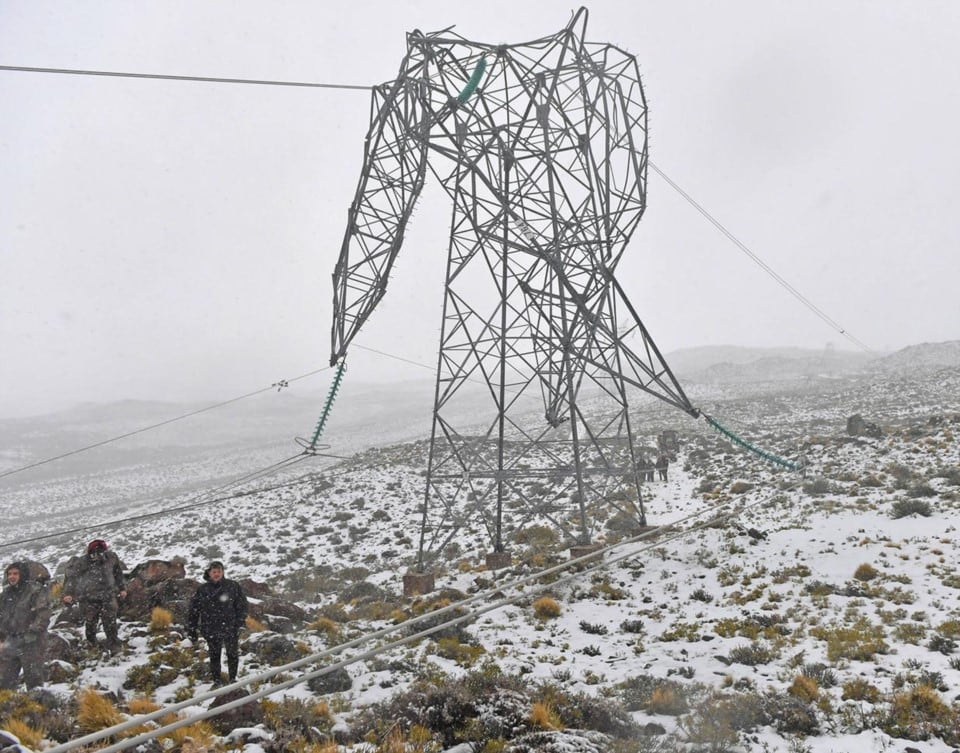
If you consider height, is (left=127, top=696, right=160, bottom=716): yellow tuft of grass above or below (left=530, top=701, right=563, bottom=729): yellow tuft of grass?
above

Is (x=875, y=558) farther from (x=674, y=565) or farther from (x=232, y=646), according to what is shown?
(x=232, y=646)

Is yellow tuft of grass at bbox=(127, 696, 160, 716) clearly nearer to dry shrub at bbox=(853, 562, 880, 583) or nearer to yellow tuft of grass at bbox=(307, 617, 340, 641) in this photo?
yellow tuft of grass at bbox=(307, 617, 340, 641)

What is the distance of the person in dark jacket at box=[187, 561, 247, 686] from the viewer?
712 cm

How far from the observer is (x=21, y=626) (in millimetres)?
7023

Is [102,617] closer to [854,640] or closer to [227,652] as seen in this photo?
[227,652]

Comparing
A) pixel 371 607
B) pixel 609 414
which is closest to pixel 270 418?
pixel 609 414

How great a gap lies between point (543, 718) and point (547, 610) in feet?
13.3

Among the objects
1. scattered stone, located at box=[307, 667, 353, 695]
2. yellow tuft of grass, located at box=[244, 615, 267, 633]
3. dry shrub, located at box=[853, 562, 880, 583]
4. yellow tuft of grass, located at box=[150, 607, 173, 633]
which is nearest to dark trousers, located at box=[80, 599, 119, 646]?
yellow tuft of grass, located at box=[150, 607, 173, 633]

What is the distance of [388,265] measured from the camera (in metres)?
10.9

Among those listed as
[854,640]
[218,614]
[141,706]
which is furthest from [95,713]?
[854,640]

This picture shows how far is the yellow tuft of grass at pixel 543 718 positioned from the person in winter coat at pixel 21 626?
6435mm

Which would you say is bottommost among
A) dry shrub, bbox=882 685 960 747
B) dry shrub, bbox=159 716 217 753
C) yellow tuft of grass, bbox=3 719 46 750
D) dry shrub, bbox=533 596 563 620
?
dry shrub, bbox=533 596 563 620

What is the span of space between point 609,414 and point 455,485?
27.3m

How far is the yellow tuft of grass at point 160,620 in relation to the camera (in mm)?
9086
